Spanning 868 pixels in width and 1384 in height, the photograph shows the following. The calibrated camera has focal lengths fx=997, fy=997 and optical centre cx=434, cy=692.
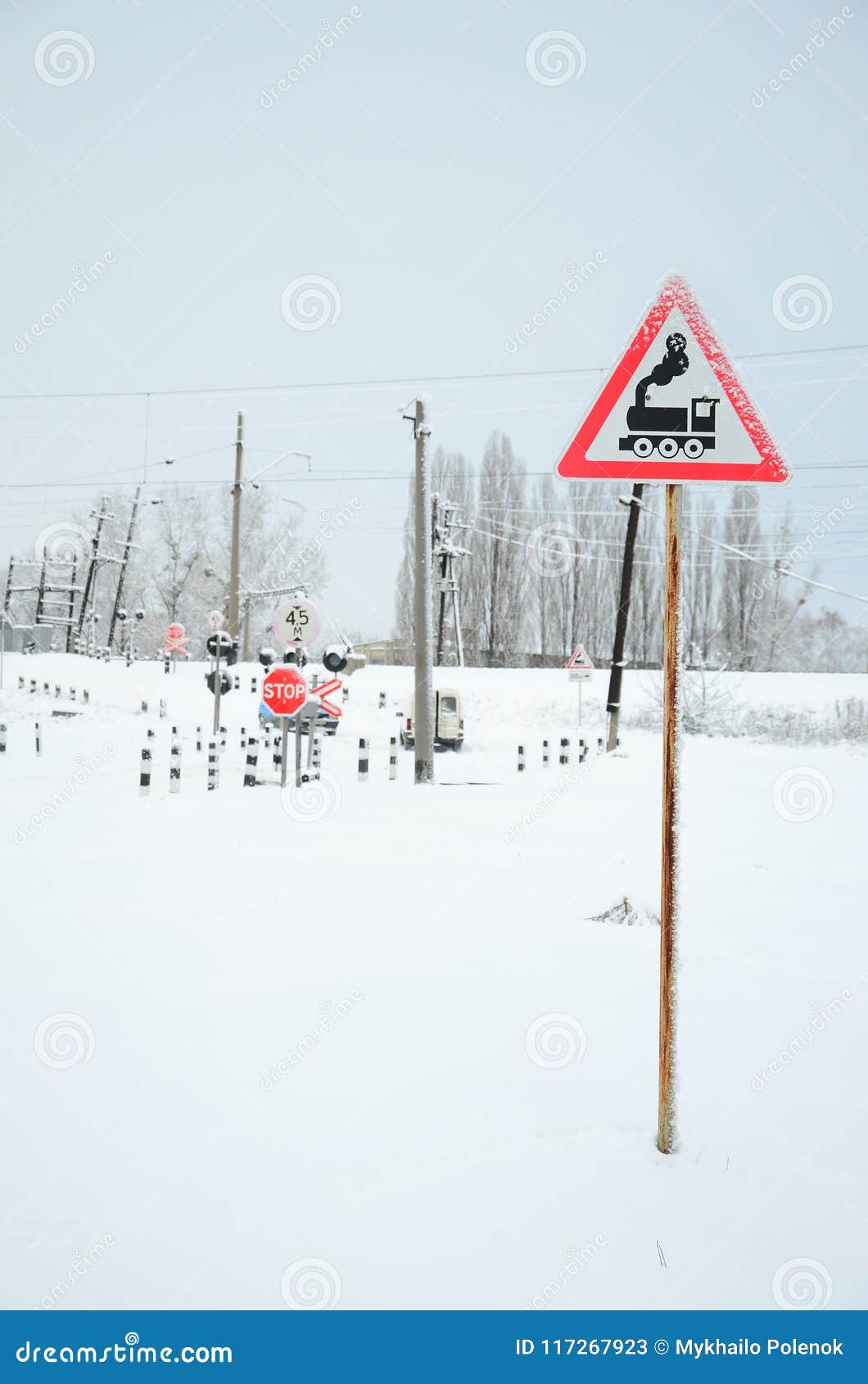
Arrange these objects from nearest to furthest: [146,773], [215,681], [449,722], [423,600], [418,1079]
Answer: [418,1079] < [146,773] < [423,600] < [215,681] < [449,722]

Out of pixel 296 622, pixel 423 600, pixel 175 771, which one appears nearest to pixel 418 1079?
pixel 296 622

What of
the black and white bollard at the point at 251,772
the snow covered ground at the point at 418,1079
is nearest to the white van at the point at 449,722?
the black and white bollard at the point at 251,772

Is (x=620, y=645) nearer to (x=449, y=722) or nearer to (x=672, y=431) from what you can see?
(x=449, y=722)

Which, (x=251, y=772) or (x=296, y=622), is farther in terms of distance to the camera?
(x=251, y=772)

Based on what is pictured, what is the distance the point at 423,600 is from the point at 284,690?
3.89 metres

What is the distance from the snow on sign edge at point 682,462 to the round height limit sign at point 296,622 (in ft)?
35.7

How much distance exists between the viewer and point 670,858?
3.28 m

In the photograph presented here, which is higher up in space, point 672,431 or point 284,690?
point 672,431

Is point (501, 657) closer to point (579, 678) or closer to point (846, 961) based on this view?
point (579, 678)

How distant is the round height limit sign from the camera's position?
13969 mm

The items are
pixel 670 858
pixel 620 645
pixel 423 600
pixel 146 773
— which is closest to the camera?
pixel 670 858

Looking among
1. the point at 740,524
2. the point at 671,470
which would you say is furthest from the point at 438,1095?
the point at 740,524

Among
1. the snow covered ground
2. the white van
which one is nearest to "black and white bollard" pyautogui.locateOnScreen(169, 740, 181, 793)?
the snow covered ground

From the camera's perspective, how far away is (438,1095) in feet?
12.1
